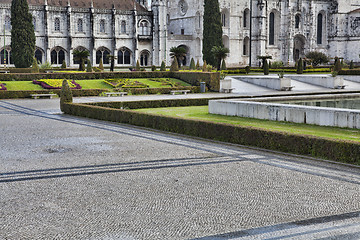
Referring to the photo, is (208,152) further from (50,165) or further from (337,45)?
(337,45)

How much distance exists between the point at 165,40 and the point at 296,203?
61.4 meters

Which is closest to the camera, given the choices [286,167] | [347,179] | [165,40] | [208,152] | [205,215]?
[205,215]

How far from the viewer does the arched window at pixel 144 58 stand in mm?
67625

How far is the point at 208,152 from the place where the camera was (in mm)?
11867

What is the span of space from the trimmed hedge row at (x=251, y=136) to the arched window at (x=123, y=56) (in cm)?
4835

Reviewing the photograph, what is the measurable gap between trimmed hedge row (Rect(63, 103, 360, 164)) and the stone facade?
42.2 meters

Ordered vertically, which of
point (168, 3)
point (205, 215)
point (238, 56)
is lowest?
point (205, 215)

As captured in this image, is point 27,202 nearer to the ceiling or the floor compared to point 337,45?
nearer to the floor

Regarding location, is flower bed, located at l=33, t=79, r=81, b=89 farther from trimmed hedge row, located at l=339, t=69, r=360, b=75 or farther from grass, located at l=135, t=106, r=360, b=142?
trimmed hedge row, located at l=339, t=69, r=360, b=75

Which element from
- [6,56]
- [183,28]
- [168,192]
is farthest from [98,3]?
[168,192]

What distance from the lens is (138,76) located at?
125 ft

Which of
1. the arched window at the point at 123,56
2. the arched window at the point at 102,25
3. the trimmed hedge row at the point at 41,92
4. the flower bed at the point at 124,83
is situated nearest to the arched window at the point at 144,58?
the arched window at the point at 123,56

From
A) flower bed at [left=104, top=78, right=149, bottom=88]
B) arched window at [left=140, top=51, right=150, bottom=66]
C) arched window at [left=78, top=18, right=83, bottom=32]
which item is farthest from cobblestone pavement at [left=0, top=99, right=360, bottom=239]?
arched window at [left=140, top=51, right=150, bottom=66]

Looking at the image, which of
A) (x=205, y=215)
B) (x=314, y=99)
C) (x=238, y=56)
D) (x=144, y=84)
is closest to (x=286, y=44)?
(x=238, y=56)
